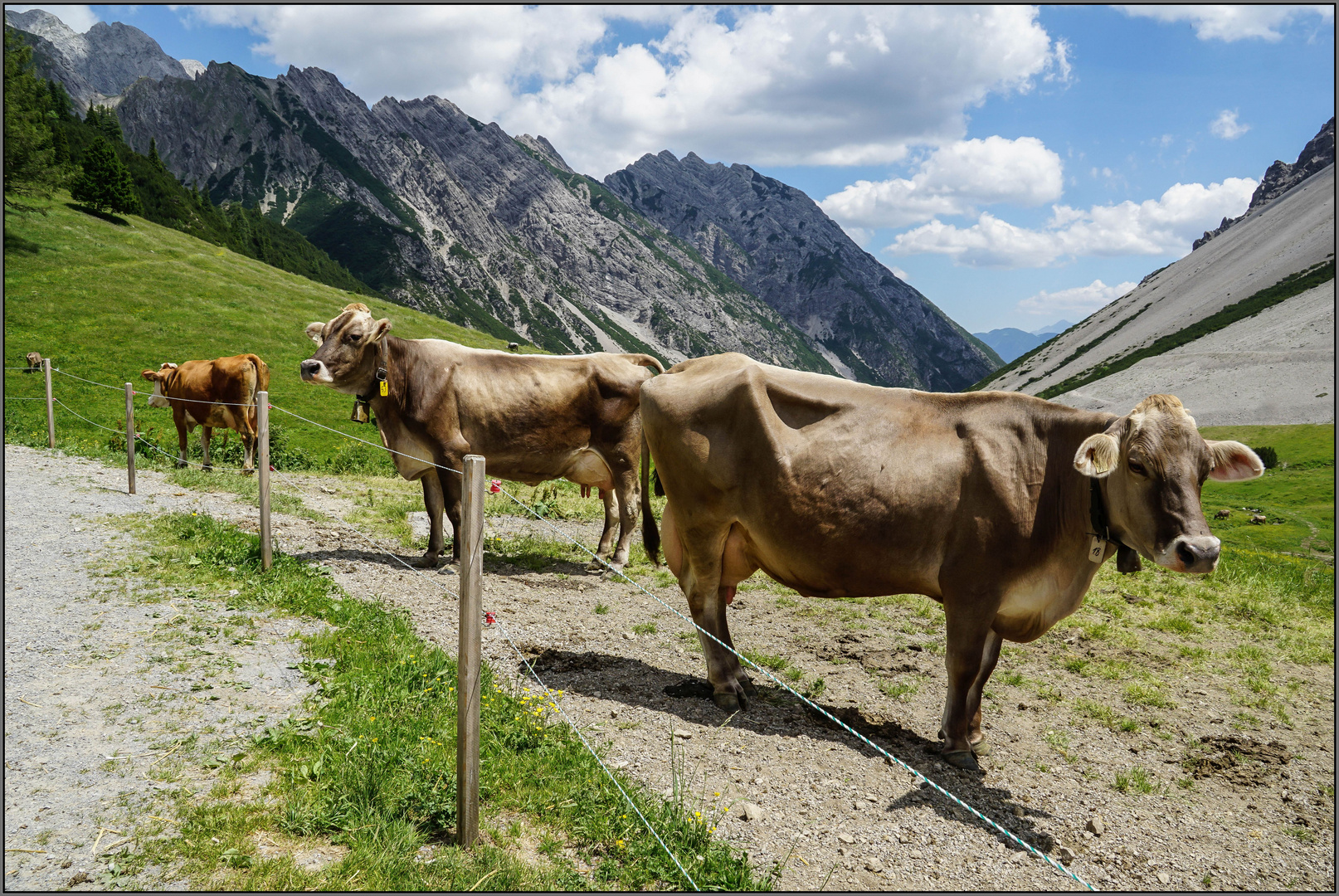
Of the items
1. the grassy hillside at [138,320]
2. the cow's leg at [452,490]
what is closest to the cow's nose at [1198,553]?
the cow's leg at [452,490]

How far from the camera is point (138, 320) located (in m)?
37.1

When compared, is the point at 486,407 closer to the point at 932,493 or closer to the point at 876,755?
the point at 932,493

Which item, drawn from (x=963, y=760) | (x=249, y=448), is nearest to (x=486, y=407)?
(x=963, y=760)

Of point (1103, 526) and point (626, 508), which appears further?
point (626, 508)

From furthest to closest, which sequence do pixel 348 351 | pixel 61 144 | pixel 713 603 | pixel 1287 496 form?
pixel 61 144 → pixel 1287 496 → pixel 348 351 → pixel 713 603

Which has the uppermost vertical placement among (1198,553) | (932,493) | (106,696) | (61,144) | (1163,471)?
(61,144)

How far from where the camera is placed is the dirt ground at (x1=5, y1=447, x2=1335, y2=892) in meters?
5.25

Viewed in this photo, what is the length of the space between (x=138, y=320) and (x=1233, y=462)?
145 feet

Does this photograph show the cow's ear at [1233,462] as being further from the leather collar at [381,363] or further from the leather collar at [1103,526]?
the leather collar at [381,363]

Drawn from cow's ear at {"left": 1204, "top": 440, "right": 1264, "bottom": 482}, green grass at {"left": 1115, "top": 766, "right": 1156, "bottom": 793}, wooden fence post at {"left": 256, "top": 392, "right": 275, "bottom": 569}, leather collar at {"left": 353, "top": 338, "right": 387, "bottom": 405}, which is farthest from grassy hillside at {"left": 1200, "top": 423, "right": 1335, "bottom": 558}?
wooden fence post at {"left": 256, "top": 392, "right": 275, "bottom": 569}

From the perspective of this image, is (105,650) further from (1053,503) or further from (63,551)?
(1053,503)

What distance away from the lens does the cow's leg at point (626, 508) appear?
13008 millimetres

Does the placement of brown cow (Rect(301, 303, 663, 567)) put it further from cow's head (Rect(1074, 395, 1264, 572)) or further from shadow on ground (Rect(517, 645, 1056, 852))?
cow's head (Rect(1074, 395, 1264, 572))

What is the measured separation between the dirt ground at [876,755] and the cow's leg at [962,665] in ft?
0.66
